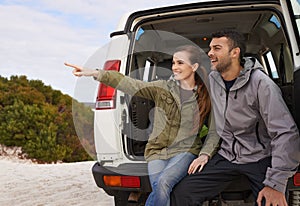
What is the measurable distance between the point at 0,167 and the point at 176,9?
6.40m

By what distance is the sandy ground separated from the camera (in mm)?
5055

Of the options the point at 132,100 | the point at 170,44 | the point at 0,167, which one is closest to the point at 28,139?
the point at 0,167

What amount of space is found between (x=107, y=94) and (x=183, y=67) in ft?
1.87

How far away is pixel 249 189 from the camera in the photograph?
277 cm

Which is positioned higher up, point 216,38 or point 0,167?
point 216,38

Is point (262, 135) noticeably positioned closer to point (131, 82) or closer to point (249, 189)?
point (249, 189)

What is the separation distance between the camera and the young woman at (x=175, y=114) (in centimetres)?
284

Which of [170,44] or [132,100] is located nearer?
[132,100]

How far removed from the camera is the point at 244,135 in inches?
108

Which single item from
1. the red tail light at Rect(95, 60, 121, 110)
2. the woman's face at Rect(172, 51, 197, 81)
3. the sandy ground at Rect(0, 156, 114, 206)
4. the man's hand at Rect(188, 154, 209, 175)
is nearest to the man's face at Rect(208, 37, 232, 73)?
the woman's face at Rect(172, 51, 197, 81)

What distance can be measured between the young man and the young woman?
94mm

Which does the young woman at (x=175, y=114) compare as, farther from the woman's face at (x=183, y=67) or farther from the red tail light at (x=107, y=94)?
the red tail light at (x=107, y=94)

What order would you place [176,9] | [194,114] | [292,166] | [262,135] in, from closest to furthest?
[292,166] < [262,135] < [194,114] < [176,9]

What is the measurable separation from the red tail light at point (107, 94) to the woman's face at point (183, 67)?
425 mm
